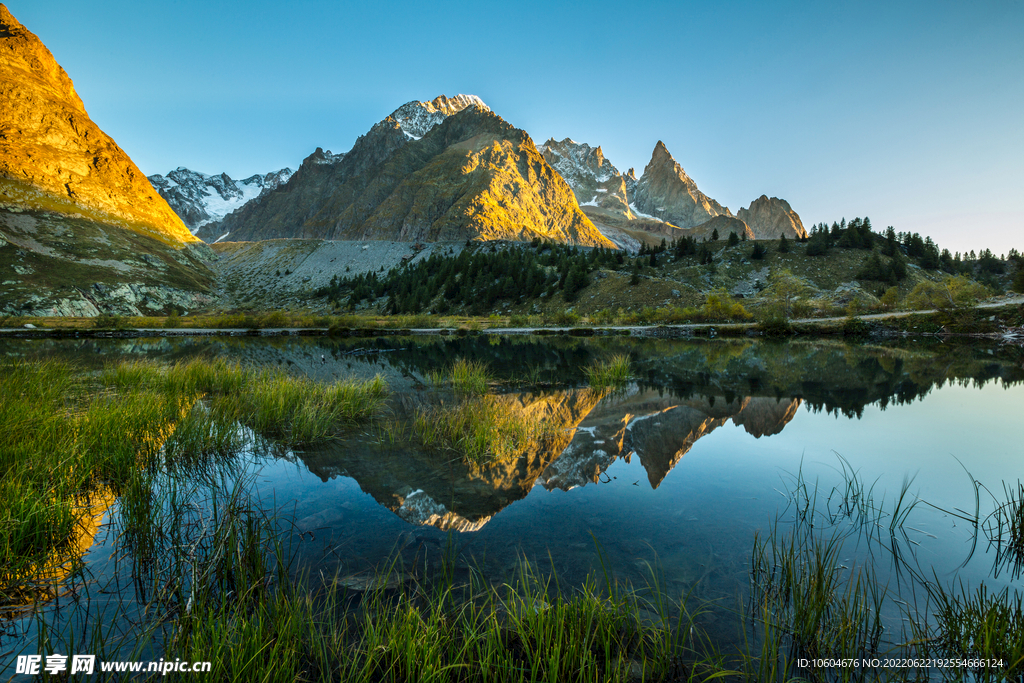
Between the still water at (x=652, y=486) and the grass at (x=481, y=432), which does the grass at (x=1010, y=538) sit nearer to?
the still water at (x=652, y=486)

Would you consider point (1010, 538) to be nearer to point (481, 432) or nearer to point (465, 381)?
point (481, 432)

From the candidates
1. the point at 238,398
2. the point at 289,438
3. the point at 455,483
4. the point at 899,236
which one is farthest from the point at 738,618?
the point at 899,236

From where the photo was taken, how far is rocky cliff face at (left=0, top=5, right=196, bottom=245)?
91.0 meters

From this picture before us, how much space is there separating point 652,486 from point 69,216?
124 m

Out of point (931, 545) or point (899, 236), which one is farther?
point (899, 236)

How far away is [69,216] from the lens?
82812 millimetres

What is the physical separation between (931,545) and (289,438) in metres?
9.57

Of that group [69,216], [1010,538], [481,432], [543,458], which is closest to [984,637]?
[1010,538]

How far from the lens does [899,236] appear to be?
70.1 meters

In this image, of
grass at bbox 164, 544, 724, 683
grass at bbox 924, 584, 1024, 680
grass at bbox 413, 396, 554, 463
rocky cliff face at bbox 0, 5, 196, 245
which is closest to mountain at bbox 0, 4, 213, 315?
rocky cliff face at bbox 0, 5, 196, 245

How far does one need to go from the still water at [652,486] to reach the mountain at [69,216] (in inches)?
3107

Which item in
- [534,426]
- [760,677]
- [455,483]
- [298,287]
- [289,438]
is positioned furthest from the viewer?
[298,287]

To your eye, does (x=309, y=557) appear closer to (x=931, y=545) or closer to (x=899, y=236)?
(x=931, y=545)

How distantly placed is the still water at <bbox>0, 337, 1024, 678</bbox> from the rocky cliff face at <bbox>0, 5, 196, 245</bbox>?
430 ft
